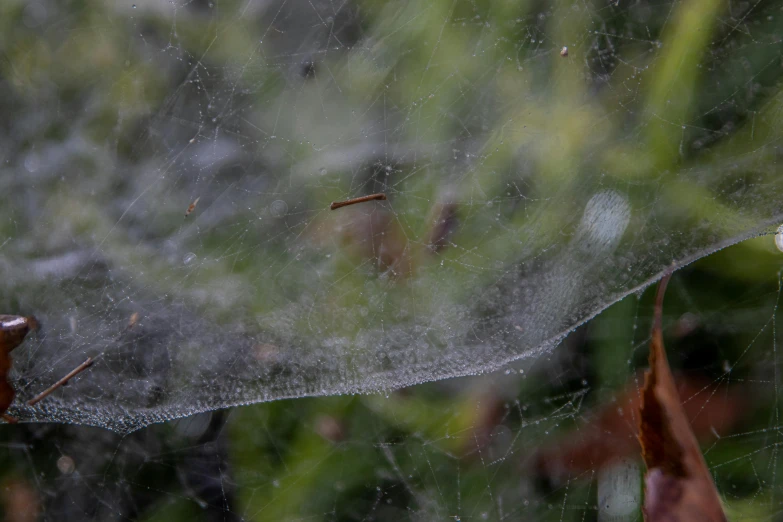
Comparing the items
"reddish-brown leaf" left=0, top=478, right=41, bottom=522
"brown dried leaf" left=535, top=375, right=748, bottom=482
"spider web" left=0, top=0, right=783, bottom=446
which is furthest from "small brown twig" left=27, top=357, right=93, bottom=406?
"brown dried leaf" left=535, top=375, right=748, bottom=482

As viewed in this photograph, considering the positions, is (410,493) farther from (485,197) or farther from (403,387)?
(485,197)

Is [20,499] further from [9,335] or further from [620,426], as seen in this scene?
[620,426]

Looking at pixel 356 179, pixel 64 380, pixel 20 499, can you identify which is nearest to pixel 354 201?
pixel 356 179

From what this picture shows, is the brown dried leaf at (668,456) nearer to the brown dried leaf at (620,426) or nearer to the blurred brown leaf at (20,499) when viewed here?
the brown dried leaf at (620,426)

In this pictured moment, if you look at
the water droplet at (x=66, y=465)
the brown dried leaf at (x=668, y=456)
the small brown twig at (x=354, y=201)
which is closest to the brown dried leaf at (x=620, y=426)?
the brown dried leaf at (x=668, y=456)

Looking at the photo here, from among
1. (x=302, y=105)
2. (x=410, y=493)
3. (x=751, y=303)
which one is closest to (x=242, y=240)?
(x=302, y=105)

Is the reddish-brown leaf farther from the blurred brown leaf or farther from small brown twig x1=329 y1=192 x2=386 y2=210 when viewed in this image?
small brown twig x1=329 y1=192 x2=386 y2=210

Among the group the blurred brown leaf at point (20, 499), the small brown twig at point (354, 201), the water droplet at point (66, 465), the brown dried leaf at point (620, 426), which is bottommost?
the blurred brown leaf at point (20, 499)
